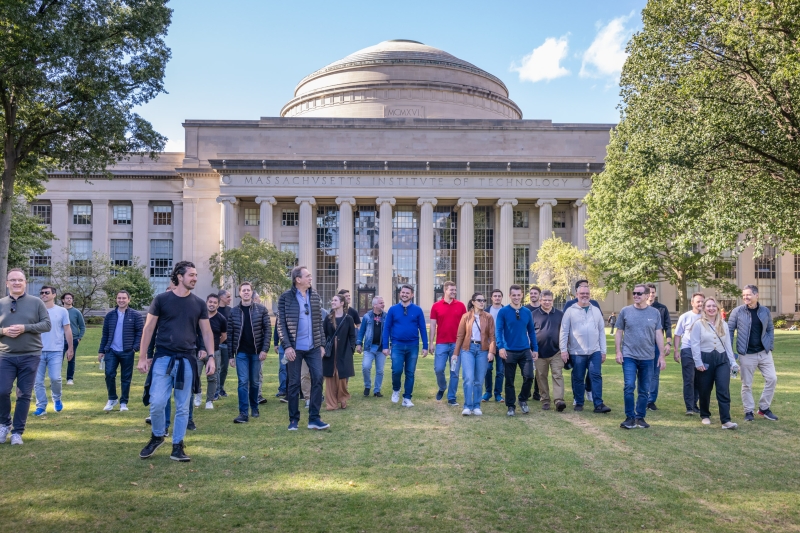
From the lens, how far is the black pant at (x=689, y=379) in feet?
34.3

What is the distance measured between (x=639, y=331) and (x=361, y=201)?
40.6m

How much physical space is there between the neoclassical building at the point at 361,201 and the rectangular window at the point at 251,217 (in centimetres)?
10

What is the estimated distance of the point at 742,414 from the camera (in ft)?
35.1

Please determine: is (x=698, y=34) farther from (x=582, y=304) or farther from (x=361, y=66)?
(x=361, y=66)

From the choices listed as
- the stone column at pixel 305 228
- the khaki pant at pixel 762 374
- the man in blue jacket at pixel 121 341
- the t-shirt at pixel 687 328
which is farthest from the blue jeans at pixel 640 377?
the stone column at pixel 305 228

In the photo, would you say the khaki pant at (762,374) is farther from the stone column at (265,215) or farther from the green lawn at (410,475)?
the stone column at (265,215)

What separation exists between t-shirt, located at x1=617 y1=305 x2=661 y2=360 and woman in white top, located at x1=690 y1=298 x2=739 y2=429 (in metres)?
0.72

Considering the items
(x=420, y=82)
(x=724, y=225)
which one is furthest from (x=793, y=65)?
(x=420, y=82)

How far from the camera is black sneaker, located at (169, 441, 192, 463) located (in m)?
7.31

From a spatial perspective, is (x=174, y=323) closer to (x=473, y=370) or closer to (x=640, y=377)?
(x=473, y=370)

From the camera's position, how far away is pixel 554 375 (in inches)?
448

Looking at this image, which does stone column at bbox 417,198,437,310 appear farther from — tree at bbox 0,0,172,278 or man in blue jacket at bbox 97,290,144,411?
man in blue jacket at bbox 97,290,144,411

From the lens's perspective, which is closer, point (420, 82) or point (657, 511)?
point (657, 511)

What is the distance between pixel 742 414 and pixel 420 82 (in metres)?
50.2
